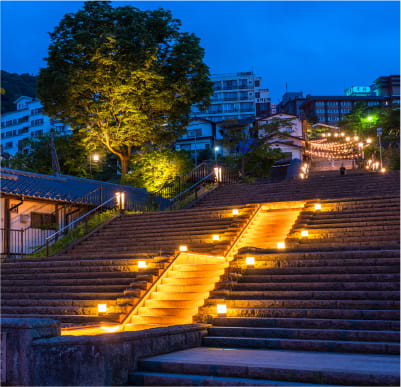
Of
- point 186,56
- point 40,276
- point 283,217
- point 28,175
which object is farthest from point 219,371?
point 186,56

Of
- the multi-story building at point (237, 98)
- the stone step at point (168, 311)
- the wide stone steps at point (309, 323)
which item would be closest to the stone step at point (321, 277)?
the stone step at point (168, 311)

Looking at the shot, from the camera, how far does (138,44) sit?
3008cm

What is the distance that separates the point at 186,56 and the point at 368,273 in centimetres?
2314

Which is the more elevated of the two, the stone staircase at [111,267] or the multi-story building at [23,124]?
the multi-story building at [23,124]

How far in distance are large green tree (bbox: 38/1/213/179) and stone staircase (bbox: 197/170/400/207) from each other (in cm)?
808

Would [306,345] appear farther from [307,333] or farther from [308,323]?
[308,323]

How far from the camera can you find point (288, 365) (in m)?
6.52

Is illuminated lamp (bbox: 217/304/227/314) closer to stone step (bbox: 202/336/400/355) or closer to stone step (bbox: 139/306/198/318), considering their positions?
stone step (bbox: 139/306/198/318)

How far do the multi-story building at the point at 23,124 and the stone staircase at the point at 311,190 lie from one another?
4977 centimetres

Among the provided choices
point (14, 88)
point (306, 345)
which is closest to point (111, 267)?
point (306, 345)

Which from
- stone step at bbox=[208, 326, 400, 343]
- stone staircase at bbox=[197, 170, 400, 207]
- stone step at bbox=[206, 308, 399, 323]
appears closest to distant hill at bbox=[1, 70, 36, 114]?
stone staircase at bbox=[197, 170, 400, 207]

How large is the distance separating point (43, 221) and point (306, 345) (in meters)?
18.2

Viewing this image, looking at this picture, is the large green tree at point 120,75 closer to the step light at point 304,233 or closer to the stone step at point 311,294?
the step light at point 304,233

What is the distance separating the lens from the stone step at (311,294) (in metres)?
9.62
